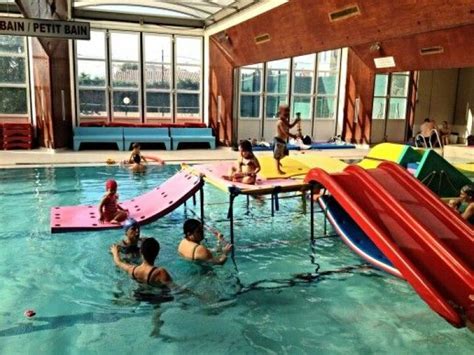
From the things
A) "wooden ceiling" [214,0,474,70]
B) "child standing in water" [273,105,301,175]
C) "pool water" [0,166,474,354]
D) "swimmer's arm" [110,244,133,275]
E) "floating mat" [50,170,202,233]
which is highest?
"wooden ceiling" [214,0,474,70]

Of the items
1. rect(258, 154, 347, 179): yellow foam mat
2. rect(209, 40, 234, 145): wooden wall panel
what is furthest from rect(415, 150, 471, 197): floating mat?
rect(209, 40, 234, 145): wooden wall panel

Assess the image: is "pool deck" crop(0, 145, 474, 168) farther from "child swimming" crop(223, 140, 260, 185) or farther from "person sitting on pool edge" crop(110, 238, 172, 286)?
"person sitting on pool edge" crop(110, 238, 172, 286)

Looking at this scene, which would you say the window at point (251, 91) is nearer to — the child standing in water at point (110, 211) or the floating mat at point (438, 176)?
the floating mat at point (438, 176)

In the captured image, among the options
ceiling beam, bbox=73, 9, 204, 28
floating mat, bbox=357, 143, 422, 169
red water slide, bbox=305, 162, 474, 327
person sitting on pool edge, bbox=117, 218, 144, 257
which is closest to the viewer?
red water slide, bbox=305, 162, 474, 327

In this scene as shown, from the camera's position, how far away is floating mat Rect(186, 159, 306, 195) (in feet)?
19.5

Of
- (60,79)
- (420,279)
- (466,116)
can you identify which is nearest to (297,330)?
(420,279)

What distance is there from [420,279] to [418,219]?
123cm

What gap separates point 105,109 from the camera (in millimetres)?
16797

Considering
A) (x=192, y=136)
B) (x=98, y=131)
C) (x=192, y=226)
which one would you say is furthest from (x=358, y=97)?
(x=192, y=226)

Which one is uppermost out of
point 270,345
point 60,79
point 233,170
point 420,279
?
point 60,79

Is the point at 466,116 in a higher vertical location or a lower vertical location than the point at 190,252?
higher

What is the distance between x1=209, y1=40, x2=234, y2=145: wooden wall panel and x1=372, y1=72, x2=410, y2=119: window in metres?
7.10

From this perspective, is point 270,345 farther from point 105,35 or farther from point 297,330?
point 105,35

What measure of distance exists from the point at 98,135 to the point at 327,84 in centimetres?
1008
